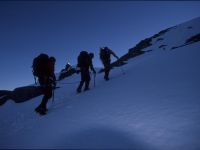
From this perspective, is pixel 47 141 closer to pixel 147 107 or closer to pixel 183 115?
pixel 147 107

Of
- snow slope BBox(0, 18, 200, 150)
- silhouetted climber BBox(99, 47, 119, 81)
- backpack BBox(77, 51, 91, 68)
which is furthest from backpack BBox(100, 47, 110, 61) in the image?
snow slope BBox(0, 18, 200, 150)

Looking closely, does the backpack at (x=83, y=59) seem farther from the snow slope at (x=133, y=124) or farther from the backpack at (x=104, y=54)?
the snow slope at (x=133, y=124)

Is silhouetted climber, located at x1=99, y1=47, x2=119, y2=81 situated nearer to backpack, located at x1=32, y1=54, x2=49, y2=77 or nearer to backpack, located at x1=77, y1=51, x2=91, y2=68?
backpack, located at x1=77, y1=51, x2=91, y2=68

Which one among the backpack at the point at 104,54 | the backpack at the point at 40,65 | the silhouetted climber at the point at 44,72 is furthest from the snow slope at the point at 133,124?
the backpack at the point at 104,54

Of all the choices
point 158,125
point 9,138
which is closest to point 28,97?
point 9,138

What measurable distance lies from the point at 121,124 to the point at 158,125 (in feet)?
3.08

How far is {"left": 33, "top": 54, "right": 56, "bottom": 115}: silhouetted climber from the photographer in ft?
24.9

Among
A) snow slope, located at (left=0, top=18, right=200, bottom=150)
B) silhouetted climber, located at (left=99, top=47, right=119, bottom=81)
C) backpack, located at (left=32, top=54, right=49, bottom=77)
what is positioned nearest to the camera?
snow slope, located at (left=0, top=18, right=200, bottom=150)

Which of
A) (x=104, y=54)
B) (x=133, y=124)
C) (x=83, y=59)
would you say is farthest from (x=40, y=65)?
(x=104, y=54)

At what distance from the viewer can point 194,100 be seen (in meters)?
5.21

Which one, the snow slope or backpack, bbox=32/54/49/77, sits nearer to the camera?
the snow slope

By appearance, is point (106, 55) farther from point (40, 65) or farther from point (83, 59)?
point (40, 65)

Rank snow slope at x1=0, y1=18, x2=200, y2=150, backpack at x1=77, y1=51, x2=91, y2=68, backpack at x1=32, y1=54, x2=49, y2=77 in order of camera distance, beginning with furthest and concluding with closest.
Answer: backpack at x1=77, y1=51, x2=91, y2=68, backpack at x1=32, y1=54, x2=49, y2=77, snow slope at x1=0, y1=18, x2=200, y2=150

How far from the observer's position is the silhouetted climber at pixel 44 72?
7594 millimetres
